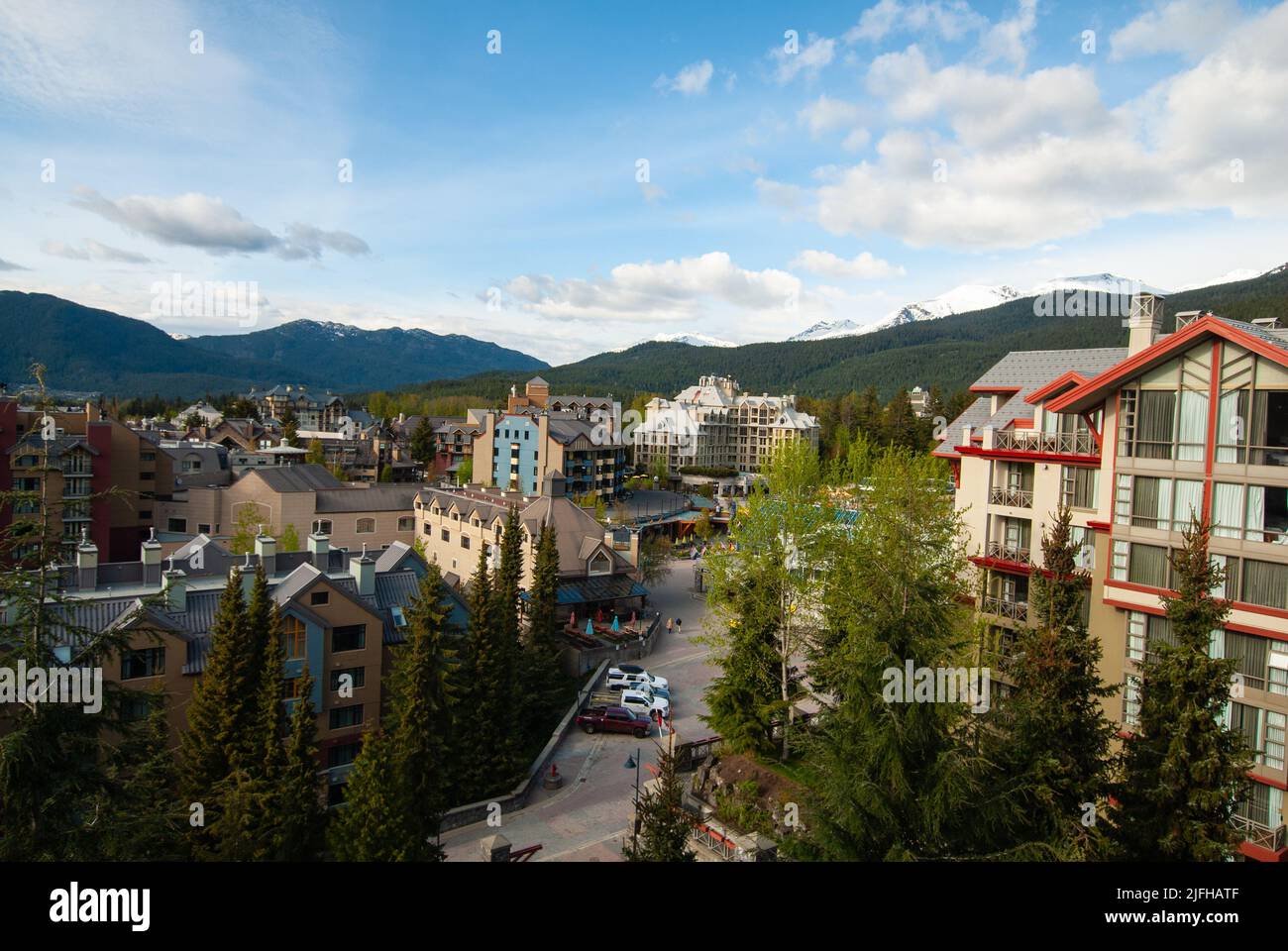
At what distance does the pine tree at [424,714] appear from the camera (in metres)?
18.9

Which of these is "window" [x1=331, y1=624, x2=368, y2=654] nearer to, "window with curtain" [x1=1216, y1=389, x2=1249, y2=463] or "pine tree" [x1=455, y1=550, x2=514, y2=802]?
"pine tree" [x1=455, y1=550, x2=514, y2=802]

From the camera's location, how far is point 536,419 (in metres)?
78.6

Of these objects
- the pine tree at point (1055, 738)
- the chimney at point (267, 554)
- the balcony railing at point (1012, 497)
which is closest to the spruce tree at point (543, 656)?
the chimney at point (267, 554)

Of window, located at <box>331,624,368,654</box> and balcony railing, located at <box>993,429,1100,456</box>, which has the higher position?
balcony railing, located at <box>993,429,1100,456</box>

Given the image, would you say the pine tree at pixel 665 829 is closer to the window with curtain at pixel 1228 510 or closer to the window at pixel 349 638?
the window with curtain at pixel 1228 510

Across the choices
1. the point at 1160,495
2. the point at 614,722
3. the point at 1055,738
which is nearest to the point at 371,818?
the point at 614,722

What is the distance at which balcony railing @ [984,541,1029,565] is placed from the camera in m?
22.3

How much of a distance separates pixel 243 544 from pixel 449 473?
57503mm

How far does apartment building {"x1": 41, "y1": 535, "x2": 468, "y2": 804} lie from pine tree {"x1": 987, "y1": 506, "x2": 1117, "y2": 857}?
15.5 metres

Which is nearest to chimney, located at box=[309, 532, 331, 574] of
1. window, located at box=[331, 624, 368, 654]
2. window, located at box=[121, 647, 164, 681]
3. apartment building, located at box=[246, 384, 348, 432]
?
window, located at box=[331, 624, 368, 654]

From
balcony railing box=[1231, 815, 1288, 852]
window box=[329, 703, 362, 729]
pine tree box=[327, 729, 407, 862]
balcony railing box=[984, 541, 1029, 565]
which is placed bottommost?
window box=[329, 703, 362, 729]

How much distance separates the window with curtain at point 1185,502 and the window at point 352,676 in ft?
76.1

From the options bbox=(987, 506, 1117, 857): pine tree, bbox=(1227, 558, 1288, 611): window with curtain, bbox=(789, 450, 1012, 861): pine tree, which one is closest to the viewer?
bbox=(789, 450, 1012, 861): pine tree
